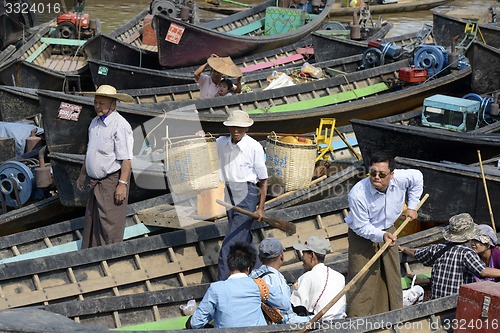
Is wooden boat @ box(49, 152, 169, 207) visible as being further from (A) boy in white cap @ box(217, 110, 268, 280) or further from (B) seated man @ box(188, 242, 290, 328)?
(B) seated man @ box(188, 242, 290, 328)

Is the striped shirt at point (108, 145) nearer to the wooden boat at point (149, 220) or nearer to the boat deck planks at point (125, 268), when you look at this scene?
the boat deck planks at point (125, 268)

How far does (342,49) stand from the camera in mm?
14961

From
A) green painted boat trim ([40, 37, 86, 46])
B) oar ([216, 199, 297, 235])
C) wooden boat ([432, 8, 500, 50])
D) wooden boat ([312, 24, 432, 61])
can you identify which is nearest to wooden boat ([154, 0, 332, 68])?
wooden boat ([312, 24, 432, 61])

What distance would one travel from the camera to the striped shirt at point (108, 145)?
7859 millimetres

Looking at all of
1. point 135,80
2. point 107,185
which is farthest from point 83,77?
point 107,185

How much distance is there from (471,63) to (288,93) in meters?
2.72

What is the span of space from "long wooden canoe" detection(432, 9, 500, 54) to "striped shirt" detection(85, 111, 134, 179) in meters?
8.64

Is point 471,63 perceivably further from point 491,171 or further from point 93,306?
point 93,306

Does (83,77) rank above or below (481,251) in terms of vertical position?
below

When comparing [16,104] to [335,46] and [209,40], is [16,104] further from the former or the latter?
[335,46]

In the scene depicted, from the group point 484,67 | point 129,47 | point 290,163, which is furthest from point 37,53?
point 290,163

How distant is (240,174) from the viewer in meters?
7.32

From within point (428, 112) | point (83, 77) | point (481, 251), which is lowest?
point (83, 77)

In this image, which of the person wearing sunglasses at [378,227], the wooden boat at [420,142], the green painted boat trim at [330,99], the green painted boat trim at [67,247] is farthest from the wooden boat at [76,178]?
the person wearing sunglasses at [378,227]
